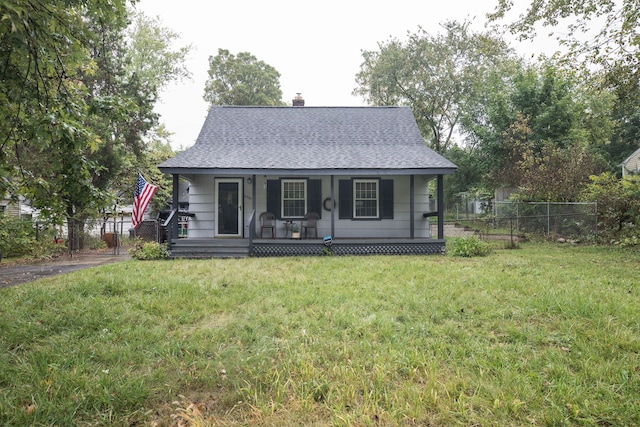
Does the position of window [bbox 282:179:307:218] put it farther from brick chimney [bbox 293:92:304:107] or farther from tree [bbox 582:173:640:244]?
tree [bbox 582:173:640:244]

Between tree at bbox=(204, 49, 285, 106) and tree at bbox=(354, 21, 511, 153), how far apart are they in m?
11.7

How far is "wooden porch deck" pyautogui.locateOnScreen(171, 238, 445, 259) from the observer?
10.2 metres

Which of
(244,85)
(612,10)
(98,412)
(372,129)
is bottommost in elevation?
(98,412)

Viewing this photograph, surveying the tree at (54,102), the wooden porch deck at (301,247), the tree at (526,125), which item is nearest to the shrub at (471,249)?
the wooden porch deck at (301,247)

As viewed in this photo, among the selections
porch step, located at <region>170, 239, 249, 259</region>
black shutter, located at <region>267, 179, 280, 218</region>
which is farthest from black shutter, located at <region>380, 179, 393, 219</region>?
porch step, located at <region>170, 239, 249, 259</region>

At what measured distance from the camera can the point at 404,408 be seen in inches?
99.1

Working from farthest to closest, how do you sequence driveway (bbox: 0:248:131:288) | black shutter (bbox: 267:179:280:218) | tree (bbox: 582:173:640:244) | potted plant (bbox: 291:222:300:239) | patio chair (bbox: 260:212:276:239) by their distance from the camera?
black shutter (bbox: 267:179:280:218), patio chair (bbox: 260:212:276:239), potted plant (bbox: 291:222:300:239), tree (bbox: 582:173:640:244), driveway (bbox: 0:248:131:288)

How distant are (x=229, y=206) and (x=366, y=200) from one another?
4.84 metres

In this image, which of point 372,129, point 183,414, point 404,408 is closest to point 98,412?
point 183,414

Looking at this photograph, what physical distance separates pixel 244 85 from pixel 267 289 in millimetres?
29872

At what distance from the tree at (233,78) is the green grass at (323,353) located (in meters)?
29.2

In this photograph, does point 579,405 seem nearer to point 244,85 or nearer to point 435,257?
point 435,257

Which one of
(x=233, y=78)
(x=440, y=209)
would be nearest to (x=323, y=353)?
(x=440, y=209)

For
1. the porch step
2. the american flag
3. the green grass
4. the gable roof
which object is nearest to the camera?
the green grass
